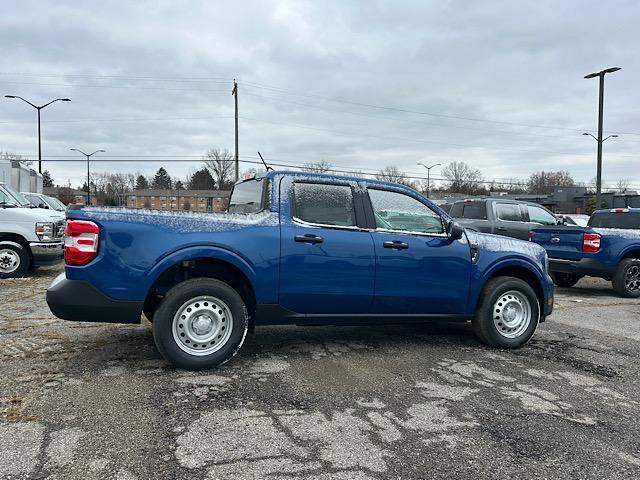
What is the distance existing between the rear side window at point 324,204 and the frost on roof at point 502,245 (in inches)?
55.7

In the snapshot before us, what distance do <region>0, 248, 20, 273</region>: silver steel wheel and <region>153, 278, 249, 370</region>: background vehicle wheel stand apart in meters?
7.49

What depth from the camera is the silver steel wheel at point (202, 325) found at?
168 inches

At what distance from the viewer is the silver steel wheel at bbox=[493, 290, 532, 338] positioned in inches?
213

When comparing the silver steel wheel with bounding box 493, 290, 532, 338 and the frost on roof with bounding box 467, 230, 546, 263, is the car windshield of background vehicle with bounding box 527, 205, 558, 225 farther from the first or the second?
the silver steel wheel with bounding box 493, 290, 532, 338

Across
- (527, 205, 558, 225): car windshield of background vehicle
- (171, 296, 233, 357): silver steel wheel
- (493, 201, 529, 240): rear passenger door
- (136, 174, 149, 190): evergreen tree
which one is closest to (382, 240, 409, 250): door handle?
(171, 296, 233, 357): silver steel wheel

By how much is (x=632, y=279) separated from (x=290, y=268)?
8.19 m

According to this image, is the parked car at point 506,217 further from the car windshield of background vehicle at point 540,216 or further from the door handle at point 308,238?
the door handle at point 308,238

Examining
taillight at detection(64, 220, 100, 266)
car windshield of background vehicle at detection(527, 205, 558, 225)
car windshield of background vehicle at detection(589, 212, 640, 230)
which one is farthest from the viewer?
car windshield of background vehicle at detection(527, 205, 558, 225)

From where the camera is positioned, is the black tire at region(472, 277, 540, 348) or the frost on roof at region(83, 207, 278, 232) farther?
the black tire at region(472, 277, 540, 348)

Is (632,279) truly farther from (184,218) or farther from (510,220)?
(184,218)

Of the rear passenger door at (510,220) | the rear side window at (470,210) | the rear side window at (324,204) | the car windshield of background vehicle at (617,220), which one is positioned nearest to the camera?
the rear side window at (324,204)

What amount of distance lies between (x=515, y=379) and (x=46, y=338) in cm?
481

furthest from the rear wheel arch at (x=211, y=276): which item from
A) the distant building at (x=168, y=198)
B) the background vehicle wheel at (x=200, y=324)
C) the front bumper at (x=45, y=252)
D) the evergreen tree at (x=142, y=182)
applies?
the evergreen tree at (x=142, y=182)

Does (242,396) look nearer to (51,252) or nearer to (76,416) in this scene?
(76,416)
